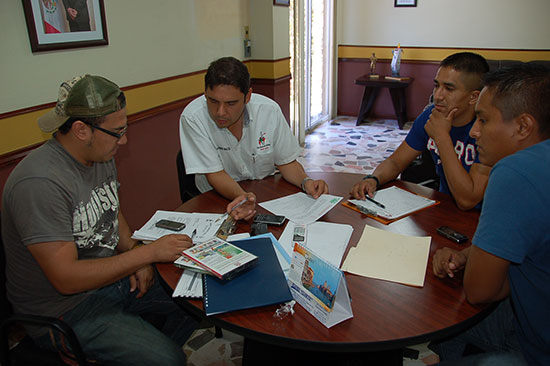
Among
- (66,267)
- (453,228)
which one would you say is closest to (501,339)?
(453,228)

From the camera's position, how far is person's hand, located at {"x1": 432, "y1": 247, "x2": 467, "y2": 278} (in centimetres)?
121

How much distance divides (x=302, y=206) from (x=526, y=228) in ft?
2.92

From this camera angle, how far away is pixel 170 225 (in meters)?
1.52

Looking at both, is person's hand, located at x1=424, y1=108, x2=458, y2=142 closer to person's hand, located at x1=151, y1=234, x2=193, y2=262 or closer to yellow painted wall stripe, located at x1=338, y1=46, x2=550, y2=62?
person's hand, located at x1=151, y1=234, x2=193, y2=262

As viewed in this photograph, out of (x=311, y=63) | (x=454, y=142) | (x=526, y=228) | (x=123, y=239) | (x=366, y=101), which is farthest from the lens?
(x=366, y=101)

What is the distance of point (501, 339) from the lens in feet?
4.38

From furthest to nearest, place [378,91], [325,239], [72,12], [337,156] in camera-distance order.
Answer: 1. [378,91]
2. [337,156]
3. [72,12]
4. [325,239]

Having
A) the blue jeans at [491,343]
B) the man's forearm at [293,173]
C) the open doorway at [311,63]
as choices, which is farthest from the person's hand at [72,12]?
the open doorway at [311,63]

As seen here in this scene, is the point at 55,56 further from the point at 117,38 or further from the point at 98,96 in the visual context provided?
the point at 98,96

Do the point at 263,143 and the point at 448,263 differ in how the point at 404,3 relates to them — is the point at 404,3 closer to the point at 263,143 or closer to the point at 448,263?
the point at 263,143

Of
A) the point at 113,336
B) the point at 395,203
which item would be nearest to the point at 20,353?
the point at 113,336

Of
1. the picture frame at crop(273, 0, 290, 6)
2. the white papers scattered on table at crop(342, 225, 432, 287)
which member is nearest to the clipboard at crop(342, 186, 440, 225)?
the white papers scattered on table at crop(342, 225, 432, 287)

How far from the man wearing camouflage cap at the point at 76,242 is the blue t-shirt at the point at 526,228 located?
35.4 inches

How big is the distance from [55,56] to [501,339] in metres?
2.37
